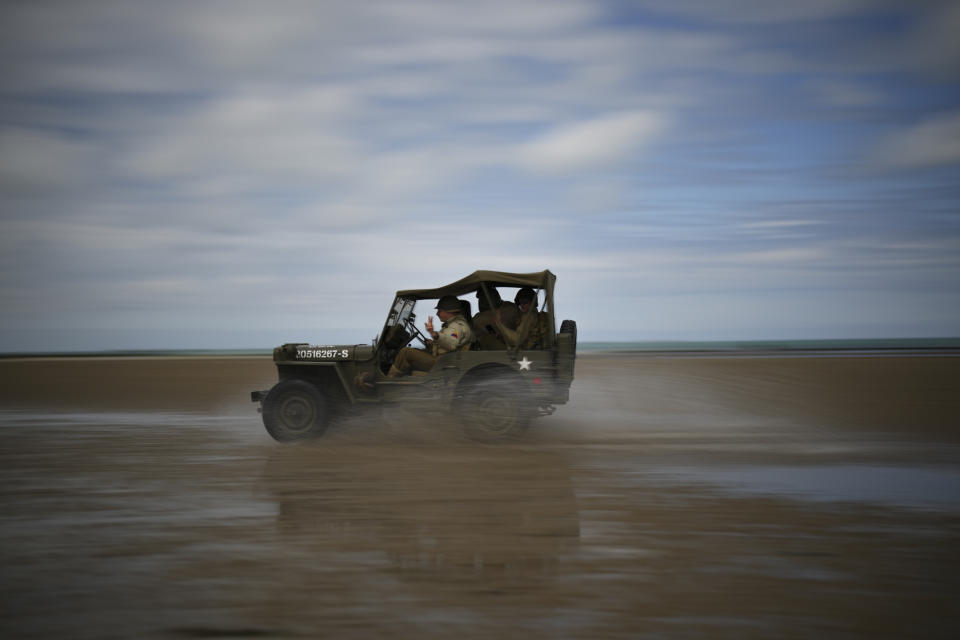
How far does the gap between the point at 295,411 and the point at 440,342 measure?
2.15 m

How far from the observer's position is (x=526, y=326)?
9.25 m

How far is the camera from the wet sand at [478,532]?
11.6 ft

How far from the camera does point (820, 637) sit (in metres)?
3.29

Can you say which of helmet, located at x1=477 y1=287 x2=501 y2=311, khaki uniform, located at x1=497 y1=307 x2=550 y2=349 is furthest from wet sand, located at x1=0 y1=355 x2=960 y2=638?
helmet, located at x1=477 y1=287 x2=501 y2=311

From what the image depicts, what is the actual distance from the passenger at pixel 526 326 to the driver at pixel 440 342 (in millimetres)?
511

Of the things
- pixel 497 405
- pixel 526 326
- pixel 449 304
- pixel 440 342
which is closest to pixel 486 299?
pixel 449 304

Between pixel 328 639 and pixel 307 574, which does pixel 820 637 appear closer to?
pixel 328 639

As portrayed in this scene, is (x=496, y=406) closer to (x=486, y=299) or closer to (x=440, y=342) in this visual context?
(x=440, y=342)

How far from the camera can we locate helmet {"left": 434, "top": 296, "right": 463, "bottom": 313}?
9.63m

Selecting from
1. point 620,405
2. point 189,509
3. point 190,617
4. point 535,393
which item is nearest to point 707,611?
point 190,617

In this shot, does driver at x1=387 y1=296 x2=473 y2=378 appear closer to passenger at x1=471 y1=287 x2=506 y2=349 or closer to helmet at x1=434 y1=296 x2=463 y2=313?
helmet at x1=434 y1=296 x2=463 y2=313

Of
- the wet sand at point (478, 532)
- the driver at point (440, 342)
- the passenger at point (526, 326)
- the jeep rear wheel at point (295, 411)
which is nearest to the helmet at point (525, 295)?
the passenger at point (526, 326)

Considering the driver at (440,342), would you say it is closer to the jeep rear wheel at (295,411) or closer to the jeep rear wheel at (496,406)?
the jeep rear wheel at (496,406)

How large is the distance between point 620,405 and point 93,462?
9.36 m
